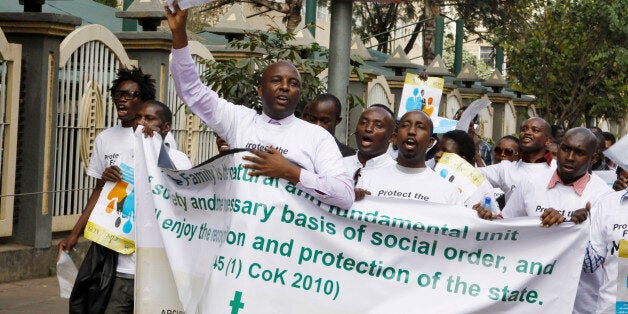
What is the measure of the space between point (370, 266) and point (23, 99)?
6.92 metres

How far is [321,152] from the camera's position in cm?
595

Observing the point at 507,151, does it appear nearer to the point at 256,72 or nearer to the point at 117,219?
the point at 256,72

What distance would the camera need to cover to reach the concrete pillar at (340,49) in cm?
920

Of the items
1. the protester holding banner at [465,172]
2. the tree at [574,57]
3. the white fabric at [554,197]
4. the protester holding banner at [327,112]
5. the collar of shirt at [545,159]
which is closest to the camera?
the white fabric at [554,197]

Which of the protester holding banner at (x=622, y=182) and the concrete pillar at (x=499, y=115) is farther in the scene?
the concrete pillar at (x=499, y=115)

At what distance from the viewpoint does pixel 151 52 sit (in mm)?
14391

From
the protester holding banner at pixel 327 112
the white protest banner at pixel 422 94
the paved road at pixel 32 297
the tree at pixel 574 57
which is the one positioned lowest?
the paved road at pixel 32 297

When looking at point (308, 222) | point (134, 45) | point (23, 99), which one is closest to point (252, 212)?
point (308, 222)

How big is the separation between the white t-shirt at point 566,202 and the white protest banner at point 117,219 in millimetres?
2193

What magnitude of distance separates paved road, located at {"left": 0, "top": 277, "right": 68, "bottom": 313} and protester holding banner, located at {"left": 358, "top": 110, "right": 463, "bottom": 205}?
456 cm

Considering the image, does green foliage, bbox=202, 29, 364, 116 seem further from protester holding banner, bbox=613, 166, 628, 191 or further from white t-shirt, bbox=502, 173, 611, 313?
protester holding banner, bbox=613, 166, 628, 191

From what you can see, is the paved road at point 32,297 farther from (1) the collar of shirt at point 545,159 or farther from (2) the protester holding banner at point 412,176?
(2) the protester holding banner at point 412,176

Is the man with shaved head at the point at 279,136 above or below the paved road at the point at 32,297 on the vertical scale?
above

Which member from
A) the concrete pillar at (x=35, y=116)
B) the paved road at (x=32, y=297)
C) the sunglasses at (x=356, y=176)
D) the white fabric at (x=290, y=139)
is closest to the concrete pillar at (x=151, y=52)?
the concrete pillar at (x=35, y=116)
